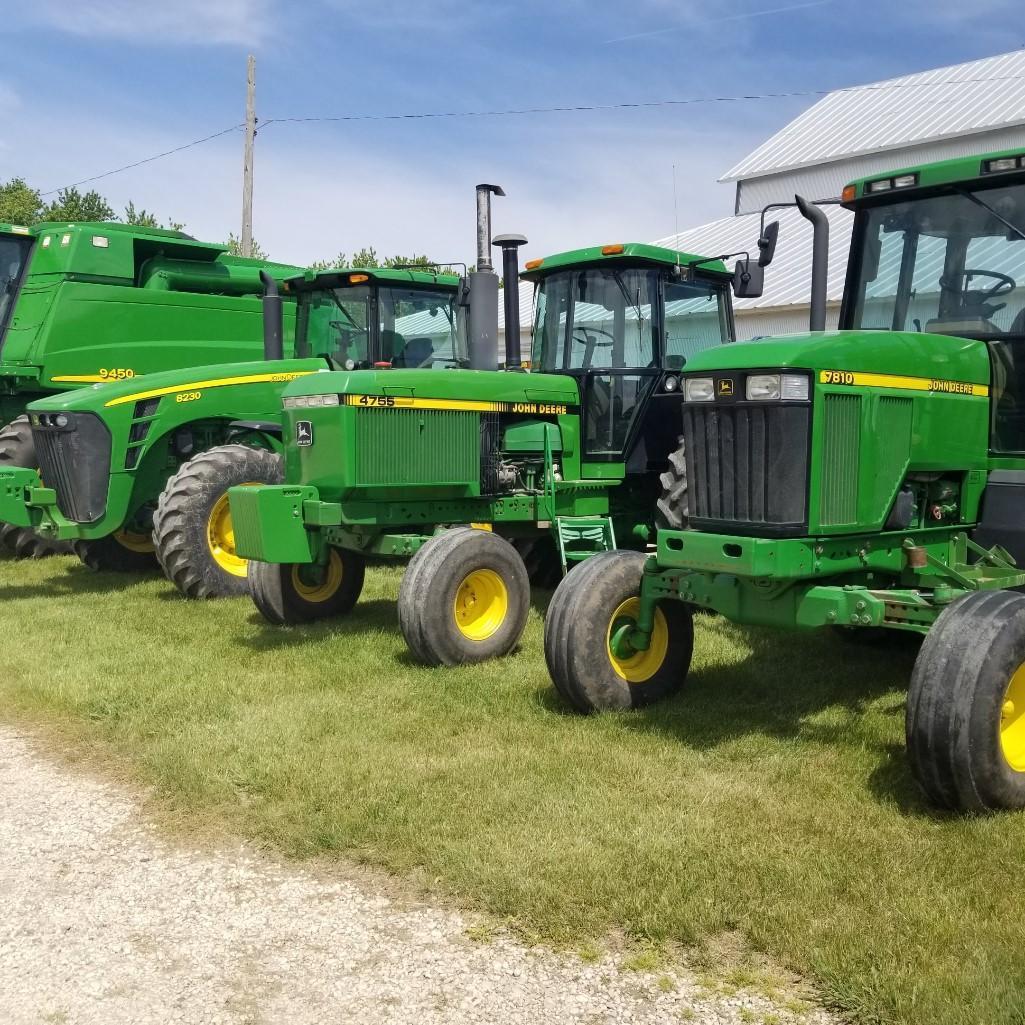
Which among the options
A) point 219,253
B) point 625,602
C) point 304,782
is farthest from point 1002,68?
point 304,782

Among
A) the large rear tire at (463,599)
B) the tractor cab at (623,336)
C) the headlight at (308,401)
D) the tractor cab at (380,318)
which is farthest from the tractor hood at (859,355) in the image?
the tractor cab at (380,318)

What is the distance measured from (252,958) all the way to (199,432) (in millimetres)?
6796

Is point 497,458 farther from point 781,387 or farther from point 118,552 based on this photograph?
point 118,552

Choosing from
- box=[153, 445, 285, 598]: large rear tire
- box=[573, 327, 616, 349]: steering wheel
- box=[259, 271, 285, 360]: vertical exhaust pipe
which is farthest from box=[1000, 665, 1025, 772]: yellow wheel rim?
box=[259, 271, 285, 360]: vertical exhaust pipe

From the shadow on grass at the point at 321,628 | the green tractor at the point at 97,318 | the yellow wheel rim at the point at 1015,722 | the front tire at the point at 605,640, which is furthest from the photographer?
the green tractor at the point at 97,318

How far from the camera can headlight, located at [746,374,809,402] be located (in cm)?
468

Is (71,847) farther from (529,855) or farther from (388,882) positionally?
(529,855)

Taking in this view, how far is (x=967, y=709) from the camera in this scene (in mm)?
4117

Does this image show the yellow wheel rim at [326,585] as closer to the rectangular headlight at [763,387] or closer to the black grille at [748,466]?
the black grille at [748,466]

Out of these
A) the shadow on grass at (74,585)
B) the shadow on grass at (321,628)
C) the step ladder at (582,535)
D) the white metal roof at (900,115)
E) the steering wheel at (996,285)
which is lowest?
the shadow on grass at (74,585)

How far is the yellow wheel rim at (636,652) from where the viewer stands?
5559 millimetres

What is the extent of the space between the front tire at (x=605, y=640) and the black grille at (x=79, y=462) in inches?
188

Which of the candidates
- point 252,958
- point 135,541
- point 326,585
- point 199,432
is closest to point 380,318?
point 199,432

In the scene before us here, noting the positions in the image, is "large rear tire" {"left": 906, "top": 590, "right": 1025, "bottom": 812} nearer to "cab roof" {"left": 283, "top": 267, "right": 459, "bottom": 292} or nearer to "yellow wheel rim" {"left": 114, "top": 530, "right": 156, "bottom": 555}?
"cab roof" {"left": 283, "top": 267, "right": 459, "bottom": 292}
